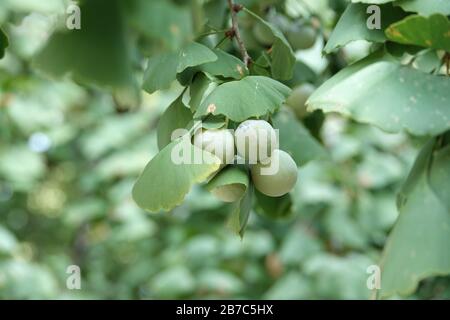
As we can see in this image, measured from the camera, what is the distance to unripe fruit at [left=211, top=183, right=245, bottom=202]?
0.69m

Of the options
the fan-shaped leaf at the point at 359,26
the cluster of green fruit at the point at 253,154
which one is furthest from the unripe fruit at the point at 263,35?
the cluster of green fruit at the point at 253,154

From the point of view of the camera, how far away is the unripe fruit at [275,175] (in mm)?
702

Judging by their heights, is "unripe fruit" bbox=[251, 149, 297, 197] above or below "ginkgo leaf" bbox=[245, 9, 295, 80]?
below

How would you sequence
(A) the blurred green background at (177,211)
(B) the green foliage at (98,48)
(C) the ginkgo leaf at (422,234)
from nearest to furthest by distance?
(B) the green foliage at (98,48) < (C) the ginkgo leaf at (422,234) < (A) the blurred green background at (177,211)

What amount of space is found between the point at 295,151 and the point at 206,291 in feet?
4.81

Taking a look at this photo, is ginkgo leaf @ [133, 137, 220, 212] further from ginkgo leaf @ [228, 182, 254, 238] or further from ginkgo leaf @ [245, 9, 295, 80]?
ginkgo leaf @ [245, 9, 295, 80]

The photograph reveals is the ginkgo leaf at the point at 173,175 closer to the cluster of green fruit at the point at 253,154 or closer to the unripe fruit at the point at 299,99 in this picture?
the cluster of green fruit at the point at 253,154

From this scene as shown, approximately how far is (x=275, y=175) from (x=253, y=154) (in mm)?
33

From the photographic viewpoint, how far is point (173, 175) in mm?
661

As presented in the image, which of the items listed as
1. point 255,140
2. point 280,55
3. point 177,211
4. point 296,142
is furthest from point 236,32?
point 177,211

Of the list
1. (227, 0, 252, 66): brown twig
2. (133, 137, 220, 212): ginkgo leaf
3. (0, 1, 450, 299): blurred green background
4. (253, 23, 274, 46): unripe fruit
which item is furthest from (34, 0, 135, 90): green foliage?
(0, 1, 450, 299): blurred green background

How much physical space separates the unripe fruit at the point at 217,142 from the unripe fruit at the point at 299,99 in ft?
1.55

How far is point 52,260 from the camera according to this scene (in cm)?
286

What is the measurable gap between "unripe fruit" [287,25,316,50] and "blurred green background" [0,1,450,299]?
878 mm
